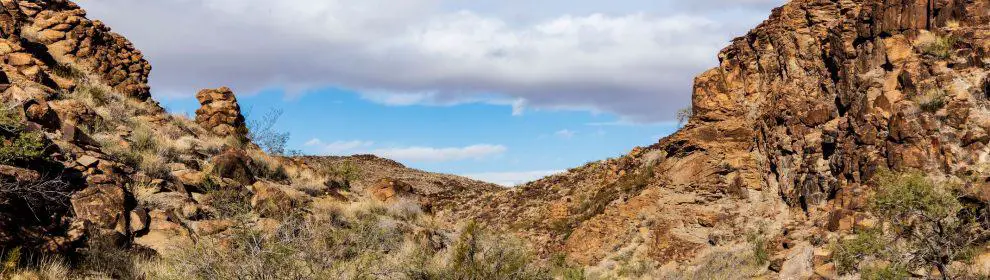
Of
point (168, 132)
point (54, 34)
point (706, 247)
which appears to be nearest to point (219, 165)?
point (168, 132)

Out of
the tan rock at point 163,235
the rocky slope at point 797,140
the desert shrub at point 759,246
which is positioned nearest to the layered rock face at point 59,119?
the tan rock at point 163,235

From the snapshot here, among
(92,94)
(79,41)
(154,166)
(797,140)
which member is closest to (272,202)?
(154,166)

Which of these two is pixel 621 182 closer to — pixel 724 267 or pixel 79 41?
pixel 724 267

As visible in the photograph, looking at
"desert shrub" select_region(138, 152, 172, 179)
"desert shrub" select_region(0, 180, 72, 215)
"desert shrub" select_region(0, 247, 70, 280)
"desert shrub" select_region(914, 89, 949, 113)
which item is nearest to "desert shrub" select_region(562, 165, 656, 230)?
"desert shrub" select_region(914, 89, 949, 113)

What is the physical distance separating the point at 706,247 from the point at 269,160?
15404 millimetres

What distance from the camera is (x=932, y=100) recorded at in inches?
683

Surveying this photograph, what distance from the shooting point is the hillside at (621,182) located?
9.50 m

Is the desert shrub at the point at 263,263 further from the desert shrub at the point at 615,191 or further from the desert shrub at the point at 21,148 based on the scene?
the desert shrub at the point at 615,191

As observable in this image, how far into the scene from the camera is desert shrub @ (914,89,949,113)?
1725 cm

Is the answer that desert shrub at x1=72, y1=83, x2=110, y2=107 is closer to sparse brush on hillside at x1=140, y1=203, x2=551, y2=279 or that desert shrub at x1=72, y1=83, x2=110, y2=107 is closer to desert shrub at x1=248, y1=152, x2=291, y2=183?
desert shrub at x1=248, y1=152, x2=291, y2=183

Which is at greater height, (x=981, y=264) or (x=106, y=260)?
(x=106, y=260)

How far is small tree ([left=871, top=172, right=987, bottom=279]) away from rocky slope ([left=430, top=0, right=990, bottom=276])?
1.47 m

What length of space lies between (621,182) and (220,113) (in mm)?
17588

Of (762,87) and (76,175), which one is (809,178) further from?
(76,175)
